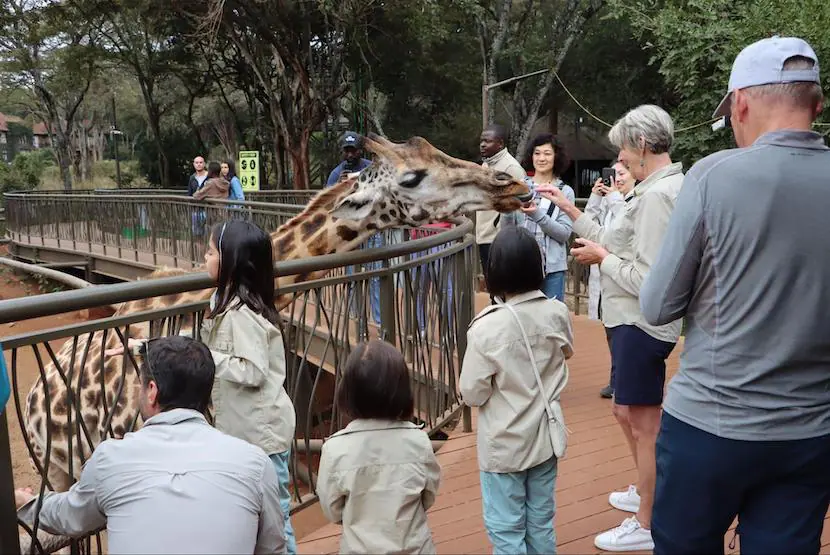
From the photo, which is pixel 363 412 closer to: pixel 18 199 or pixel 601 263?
pixel 601 263

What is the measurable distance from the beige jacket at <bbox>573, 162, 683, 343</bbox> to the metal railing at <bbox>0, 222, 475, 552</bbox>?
1.32 m

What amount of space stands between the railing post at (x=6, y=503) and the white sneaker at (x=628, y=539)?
2.45 m

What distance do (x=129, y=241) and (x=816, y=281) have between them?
1434 cm

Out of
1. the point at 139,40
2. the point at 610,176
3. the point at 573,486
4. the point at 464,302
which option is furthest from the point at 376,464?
the point at 139,40

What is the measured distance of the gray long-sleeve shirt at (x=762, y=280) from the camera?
1821mm

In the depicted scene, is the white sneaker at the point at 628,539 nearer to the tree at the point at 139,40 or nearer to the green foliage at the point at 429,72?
the green foliage at the point at 429,72

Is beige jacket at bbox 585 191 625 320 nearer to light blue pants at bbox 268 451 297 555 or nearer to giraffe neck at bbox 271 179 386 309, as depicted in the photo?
giraffe neck at bbox 271 179 386 309

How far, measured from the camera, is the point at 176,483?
194 cm

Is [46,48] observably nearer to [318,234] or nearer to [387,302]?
[318,234]

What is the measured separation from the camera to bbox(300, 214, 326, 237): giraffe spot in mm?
4833

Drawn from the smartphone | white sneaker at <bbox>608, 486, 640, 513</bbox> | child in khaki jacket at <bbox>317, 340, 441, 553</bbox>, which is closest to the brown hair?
child in khaki jacket at <bbox>317, 340, 441, 553</bbox>

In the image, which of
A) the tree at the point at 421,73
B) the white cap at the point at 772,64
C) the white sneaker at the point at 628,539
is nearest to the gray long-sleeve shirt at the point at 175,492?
the white cap at the point at 772,64

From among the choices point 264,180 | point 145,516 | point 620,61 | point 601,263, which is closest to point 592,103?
point 620,61

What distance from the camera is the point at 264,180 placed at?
107 feet
